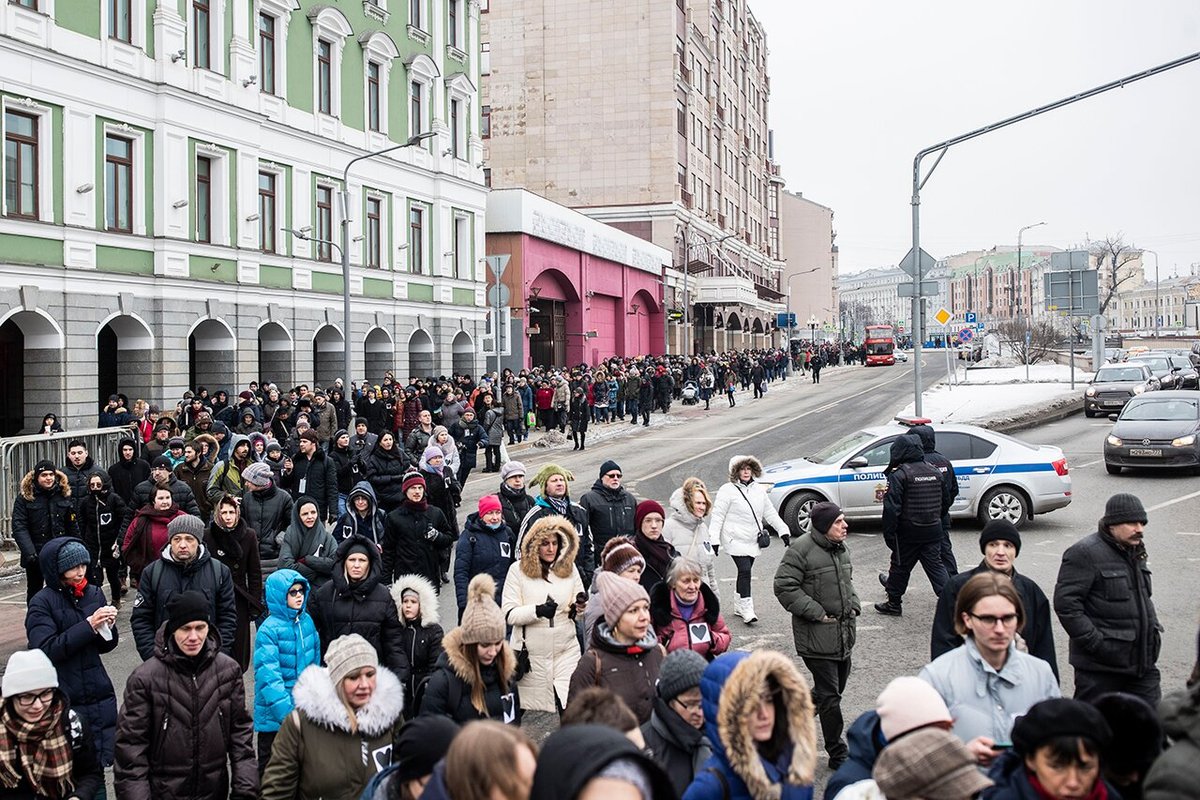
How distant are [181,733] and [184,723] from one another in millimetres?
48

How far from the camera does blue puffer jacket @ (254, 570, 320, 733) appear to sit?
6047 millimetres

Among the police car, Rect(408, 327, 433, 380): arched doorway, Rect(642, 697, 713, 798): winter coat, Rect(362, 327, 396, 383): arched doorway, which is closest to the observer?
Rect(642, 697, 713, 798): winter coat

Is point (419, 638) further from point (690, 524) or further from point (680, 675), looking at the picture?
point (690, 524)

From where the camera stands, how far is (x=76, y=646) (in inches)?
238

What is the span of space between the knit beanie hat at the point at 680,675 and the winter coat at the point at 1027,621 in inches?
79.2

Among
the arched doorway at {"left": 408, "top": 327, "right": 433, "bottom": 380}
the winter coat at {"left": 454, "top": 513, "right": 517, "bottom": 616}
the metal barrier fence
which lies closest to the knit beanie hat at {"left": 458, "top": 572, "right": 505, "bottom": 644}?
the winter coat at {"left": 454, "top": 513, "right": 517, "bottom": 616}

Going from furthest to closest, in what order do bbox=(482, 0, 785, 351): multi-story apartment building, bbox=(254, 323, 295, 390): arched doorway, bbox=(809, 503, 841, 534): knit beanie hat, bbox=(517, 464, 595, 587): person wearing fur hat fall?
bbox=(482, 0, 785, 351): multi-story apartment building, bbox=(254, 323, 295, 390): arched doorway, bbox=(517, 464, 595, 587): person wearing fur hat, bbox=(809, 503, 841, 534): knit beanie hat

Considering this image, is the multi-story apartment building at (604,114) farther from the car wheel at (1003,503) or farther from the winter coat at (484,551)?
the winter coat at (484,551)

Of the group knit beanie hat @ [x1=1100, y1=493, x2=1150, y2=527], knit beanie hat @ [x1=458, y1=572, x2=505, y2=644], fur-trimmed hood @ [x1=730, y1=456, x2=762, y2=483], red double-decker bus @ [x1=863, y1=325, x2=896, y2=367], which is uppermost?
red double-decker bus @ [x1=863, y1=325, x2=896, y2=367]

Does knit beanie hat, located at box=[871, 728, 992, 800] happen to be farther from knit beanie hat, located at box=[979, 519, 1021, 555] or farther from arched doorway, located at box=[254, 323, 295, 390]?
arched doorway, located at box=[254, 323, 295, 390]

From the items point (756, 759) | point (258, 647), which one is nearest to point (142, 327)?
point (258, 647)

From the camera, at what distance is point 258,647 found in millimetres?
6039

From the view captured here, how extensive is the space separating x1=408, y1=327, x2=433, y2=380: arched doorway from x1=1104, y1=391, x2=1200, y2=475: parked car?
2351 centimetres

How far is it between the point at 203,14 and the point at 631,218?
38.2 meters
